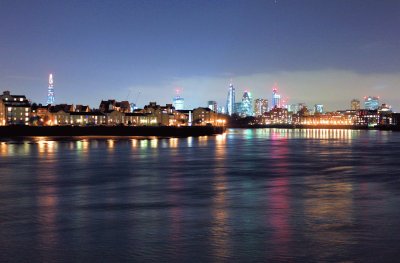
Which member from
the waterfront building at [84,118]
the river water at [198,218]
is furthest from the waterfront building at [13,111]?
the river water at [198,218]

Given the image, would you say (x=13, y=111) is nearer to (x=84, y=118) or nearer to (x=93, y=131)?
(x=84, y=118)

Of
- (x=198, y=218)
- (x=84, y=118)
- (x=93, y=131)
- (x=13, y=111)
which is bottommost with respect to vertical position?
(x=198, y=218)

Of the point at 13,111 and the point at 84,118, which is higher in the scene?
the point at 13,111

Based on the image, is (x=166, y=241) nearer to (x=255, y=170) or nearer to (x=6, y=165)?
(x=255, y=170)

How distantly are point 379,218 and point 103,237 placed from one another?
8517 millimetres

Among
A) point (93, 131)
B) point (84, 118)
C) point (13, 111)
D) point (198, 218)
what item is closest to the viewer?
point (198, 218)

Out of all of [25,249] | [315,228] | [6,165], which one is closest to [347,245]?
[315,228]

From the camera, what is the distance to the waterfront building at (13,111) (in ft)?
533

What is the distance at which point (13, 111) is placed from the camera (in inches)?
6713

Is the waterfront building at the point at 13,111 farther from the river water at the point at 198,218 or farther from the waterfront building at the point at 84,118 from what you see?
the river water at the point at 198,218

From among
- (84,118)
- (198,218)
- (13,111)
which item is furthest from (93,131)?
(198,218)

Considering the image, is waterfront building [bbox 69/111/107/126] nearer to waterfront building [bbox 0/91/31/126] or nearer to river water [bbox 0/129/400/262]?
waterfront building [bbox 0/91/31/126]

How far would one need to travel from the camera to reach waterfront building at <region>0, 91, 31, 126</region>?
533ft

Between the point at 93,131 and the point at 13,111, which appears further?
the point at 13,111
